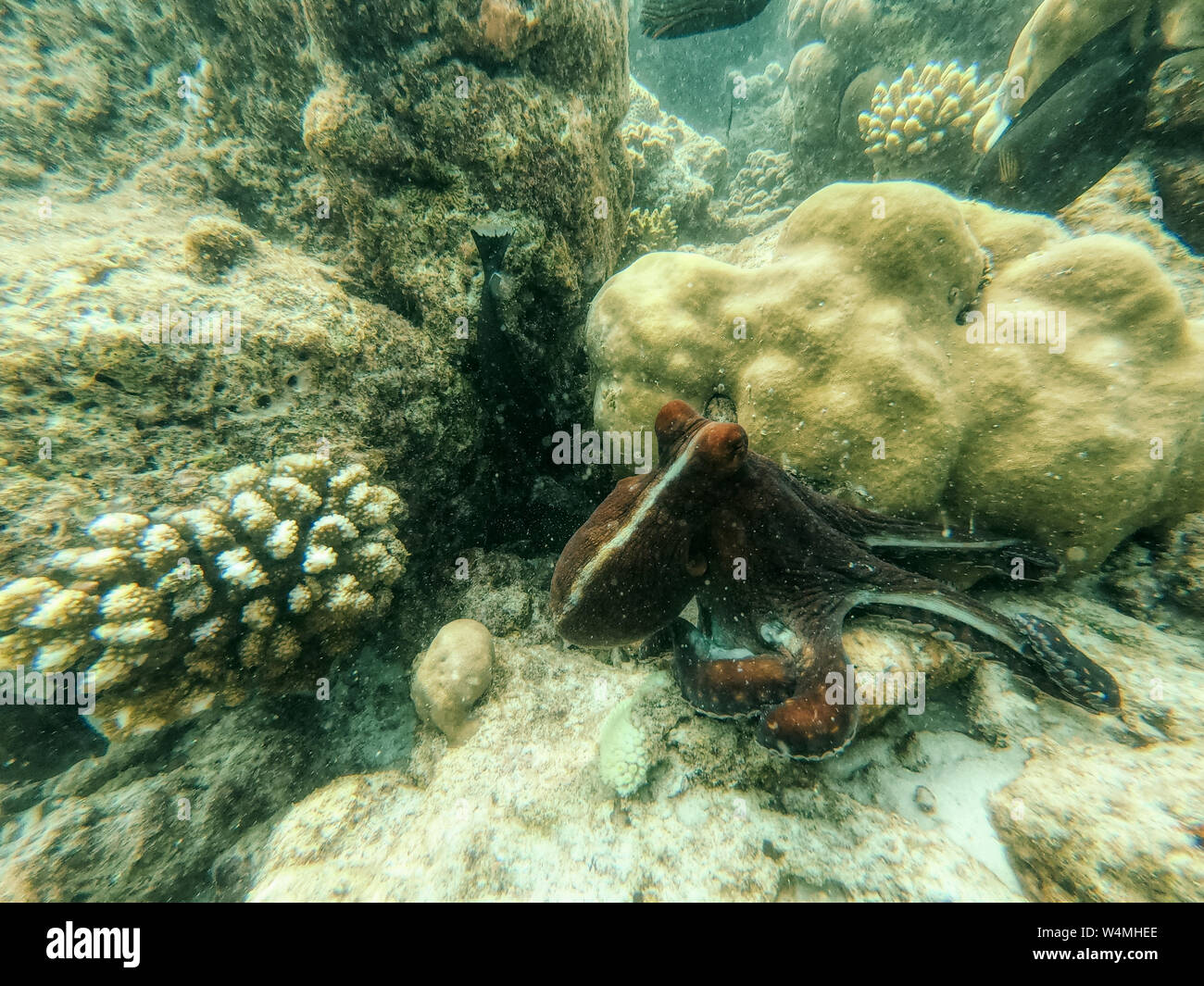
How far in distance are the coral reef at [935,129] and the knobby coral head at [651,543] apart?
6556 mm

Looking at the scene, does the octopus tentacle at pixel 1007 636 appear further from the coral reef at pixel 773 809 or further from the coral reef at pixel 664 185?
the coral reef at pixel 664 185

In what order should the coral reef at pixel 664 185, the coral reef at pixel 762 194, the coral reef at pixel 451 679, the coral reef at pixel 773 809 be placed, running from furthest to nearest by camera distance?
1. the coral reef at pixel 762 194
2. the coral reef at pixel 664 185
3. the coral reef at pixel 451 679
4. the coral reef at pixel 773 809

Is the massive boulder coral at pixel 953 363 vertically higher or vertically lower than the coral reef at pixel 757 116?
lower

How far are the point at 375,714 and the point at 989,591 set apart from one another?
4.31 m

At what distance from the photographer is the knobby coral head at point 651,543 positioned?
2.18m

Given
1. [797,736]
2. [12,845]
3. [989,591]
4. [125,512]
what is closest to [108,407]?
[125,512]

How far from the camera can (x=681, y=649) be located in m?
2.50

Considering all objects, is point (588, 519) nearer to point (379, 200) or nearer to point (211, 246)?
point (379, 200)

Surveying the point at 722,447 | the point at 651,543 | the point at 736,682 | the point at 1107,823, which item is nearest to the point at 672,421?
the point at 722,447

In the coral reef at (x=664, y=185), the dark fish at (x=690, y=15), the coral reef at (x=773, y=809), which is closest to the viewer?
the coral reef at (x=773, y=809)

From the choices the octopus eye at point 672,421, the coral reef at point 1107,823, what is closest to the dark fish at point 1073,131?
the octopus eye at point 672,421

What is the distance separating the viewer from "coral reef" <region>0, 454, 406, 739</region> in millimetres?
2170

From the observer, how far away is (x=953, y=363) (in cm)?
271

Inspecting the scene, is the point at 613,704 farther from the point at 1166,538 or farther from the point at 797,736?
the point at 1166,538
